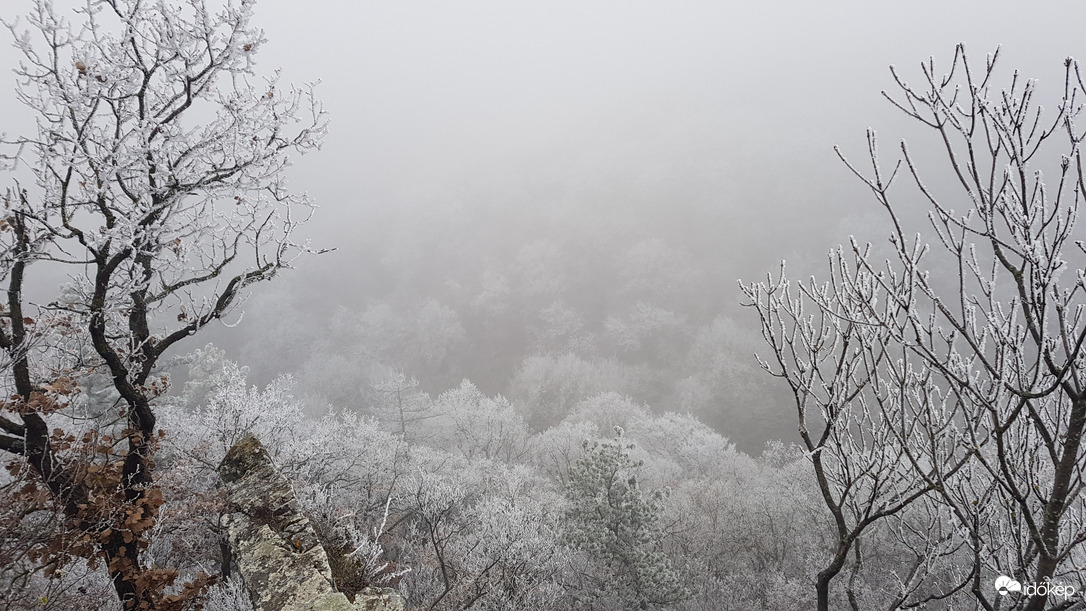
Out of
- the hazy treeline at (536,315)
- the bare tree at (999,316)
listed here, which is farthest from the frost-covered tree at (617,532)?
the hazy treeline at (536,315)

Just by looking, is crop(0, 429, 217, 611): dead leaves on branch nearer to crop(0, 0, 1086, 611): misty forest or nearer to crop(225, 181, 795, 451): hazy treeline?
crop(0, 0, 1086, 611): misty forest

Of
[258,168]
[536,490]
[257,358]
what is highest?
[257,358]

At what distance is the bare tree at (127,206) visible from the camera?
4.28 m

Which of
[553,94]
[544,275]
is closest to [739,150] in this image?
[544,275]

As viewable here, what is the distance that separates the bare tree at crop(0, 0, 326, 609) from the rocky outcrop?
115 centimetres

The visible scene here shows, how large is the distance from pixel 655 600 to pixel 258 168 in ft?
36.1

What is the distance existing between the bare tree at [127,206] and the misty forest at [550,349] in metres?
0.04

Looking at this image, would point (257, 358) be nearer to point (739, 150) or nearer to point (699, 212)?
point (699, 212)

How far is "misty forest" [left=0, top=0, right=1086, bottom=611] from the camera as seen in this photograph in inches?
111

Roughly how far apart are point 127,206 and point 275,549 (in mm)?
3640

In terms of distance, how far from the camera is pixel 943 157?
46.9 metres

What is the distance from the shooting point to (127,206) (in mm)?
4695

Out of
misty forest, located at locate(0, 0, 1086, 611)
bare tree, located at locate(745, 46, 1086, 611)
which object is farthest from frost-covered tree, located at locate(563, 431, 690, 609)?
bare tree, located at locate(745, 46, 1086, 611)

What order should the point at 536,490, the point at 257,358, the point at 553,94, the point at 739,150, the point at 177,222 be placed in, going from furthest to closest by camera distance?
the point at 553,94 < the point at 739,150 < the point at 257,358 < the point at 536,490 < the point at 177,222
